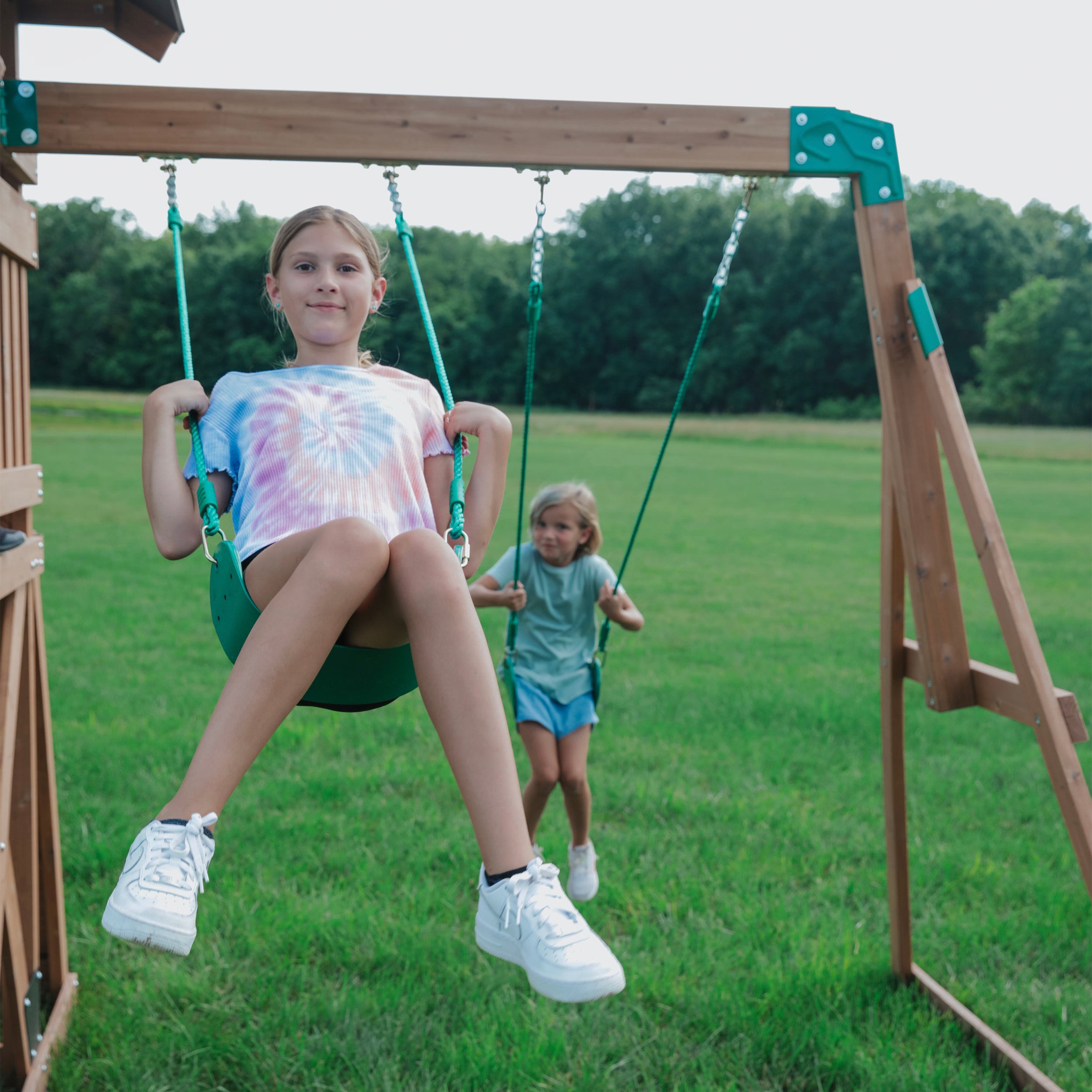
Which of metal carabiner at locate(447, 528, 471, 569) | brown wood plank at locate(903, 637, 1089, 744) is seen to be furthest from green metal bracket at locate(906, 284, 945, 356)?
metal carabiner at locate(447, 528, 471, 569)

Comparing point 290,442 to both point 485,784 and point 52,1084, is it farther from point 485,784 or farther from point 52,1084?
point 52,1084

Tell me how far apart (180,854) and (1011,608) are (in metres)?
1.94

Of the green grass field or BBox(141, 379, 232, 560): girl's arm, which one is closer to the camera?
BBox(141, 379, 232, 560): girl's arm

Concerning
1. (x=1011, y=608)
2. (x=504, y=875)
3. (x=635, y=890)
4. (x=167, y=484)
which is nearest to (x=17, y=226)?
(x=167, y=484)

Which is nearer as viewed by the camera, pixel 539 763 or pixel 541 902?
pixel 541 902

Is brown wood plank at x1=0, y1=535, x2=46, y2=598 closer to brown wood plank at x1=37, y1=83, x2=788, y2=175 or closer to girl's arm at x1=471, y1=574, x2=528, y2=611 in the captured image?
brown wood plank at x1=37, y1=83, x2=788, y2=175

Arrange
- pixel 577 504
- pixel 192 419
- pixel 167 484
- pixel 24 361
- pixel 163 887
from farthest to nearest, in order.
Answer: pixel 577 504 < pixel 24 361 < pixel 192 419 < pixel 167 484 < pixel 163 887

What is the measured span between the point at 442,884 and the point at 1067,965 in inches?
82.6

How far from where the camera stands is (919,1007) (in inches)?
130

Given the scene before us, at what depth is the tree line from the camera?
27.3m

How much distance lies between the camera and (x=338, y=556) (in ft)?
6.97

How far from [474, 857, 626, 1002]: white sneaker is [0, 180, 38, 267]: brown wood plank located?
1.95 metres

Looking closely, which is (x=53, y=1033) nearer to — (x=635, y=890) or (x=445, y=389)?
(x=635, y=890)

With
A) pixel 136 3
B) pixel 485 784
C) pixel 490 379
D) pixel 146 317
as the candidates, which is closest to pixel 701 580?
pixel 136 3
